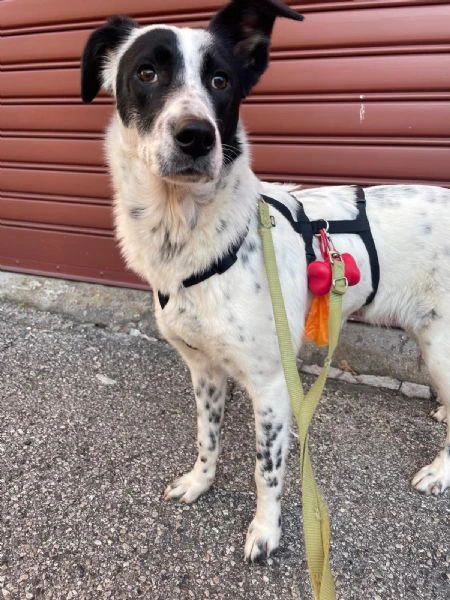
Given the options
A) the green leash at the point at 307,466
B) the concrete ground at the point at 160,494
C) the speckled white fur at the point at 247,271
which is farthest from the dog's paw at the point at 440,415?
the green leash at the point at 307,466

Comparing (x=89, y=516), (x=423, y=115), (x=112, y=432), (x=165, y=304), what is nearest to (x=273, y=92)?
(x=423, y=115)

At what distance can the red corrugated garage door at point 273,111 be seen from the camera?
2.85 meters

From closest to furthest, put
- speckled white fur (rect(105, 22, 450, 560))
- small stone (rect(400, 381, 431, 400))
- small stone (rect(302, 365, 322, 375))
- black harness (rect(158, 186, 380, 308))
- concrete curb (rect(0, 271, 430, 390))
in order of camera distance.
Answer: speckled white fur (rect(105, 22, 450, 560)) < black harness (rect(158, 186, 380, 308)) < small stone (rect(400, 381, 431, 400)) < concrete curb (rect(0, 271, 430, 390)) < small stone (rect(302, 365, 322, 375))

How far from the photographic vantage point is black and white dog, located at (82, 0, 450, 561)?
163 centimetres

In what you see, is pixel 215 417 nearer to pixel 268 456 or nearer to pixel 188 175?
pixel 268 456

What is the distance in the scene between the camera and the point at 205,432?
2.25 m

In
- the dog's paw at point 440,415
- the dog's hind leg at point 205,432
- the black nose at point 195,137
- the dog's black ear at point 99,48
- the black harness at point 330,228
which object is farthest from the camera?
the dog's paw at point 440,415

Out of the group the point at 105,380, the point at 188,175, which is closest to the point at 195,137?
the point at 188,175

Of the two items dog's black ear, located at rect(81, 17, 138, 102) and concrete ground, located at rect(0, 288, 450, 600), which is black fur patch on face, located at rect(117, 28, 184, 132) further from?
concrete ground, located at rect(0, 288, 450, 600)

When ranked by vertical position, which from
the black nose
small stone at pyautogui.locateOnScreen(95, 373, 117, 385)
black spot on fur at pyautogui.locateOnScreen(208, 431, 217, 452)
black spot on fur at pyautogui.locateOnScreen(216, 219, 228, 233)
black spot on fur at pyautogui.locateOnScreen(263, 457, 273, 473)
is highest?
the black nose

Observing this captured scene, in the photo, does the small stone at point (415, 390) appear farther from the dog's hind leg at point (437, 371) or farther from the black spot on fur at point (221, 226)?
the black spot on fur at point (221, 226)

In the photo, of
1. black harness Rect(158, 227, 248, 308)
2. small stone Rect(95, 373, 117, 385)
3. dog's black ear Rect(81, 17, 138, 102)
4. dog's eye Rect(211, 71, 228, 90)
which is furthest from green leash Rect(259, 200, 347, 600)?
small stone Rect(95, 373, 117, 385)

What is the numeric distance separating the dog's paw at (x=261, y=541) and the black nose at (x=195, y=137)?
1.48 meters

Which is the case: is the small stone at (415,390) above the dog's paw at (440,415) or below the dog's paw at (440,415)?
below
